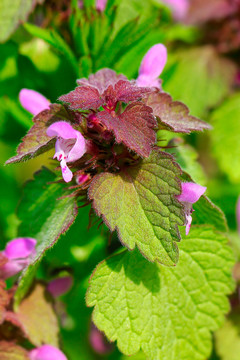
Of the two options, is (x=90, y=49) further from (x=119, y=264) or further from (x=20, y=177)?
(x=20, y=177)

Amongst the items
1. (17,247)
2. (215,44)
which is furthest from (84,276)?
(215,44)

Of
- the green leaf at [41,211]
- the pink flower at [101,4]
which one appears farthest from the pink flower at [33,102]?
the pink flower at [101,4]

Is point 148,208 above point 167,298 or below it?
above

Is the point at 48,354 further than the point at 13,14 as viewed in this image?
No

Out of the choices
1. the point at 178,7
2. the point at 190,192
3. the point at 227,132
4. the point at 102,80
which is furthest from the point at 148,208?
the point at 178,7

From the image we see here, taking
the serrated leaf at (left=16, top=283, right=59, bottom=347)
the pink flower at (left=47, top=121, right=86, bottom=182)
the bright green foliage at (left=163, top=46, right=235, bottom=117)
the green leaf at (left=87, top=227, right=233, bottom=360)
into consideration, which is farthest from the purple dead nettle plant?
the bright green foliage at (left=163, top=46, right=235, bottom=117)

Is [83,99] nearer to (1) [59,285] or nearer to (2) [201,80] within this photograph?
(1) [59,285]

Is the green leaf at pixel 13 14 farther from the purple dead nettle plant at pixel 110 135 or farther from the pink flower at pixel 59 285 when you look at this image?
the pink flower at pixel 59 285
